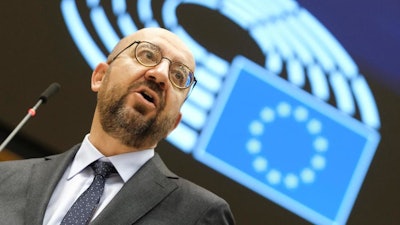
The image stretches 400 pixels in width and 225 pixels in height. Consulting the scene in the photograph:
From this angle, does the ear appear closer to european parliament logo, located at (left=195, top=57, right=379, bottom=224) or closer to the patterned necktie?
the patterned necktie

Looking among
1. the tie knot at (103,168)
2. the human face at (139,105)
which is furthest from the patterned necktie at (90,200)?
the human face at (139,105)

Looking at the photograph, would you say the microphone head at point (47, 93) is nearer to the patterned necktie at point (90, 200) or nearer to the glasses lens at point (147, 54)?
the glasses lens at point (147, 54)

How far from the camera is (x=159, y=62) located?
5.87 ft

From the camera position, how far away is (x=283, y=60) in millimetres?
3369

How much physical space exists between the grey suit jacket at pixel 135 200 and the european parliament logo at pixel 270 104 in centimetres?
145

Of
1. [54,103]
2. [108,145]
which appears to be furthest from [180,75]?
[54,103]

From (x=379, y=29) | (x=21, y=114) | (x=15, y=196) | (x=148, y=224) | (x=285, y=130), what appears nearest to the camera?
(x=148, y=224)

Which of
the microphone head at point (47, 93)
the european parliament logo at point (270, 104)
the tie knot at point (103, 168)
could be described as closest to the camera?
the tie knot at point (103, 168)

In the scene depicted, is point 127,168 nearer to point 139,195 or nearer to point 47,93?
point 139,195

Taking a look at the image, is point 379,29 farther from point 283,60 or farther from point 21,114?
point 21,114

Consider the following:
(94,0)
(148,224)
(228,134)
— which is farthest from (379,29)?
(148,224)

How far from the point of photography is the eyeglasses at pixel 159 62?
1.79 metres

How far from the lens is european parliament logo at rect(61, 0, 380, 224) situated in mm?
3143

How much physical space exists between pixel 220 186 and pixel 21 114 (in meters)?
1.04
